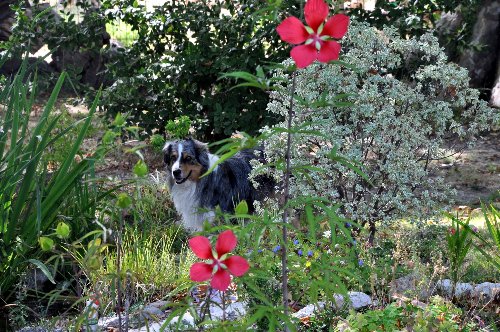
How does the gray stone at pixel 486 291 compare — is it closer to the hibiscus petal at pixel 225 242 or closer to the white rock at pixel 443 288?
the white rock at pixel 443 288

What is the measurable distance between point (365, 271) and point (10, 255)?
2078mm

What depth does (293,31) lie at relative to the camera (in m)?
2.98

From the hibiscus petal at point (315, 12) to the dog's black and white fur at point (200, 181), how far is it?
3622 millimetres

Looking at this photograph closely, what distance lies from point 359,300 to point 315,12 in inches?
90.4

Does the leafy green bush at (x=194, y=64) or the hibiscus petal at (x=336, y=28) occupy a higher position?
the hibiscus petal at (x=336, y=28)

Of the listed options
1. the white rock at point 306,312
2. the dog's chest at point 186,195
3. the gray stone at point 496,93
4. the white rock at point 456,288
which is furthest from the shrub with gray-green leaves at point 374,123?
the gray stone at point 496,93

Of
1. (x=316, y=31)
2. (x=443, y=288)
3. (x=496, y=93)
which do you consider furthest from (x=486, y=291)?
(x=496, y=93)

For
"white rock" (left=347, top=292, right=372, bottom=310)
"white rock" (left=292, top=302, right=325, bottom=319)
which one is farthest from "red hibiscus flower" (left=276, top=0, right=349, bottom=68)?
"white rock" (left=347, top=292, right=372, bottom=310)

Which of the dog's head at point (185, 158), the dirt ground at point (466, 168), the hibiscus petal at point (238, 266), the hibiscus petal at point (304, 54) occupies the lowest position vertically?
the dirt ground at point (466, 168)

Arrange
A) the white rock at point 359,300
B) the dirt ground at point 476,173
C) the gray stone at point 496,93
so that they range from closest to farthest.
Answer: the white rock at point 359,300 < the dirt ground at point 476,173 < the gray stone at point 496,93

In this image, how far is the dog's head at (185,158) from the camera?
663 centimetres

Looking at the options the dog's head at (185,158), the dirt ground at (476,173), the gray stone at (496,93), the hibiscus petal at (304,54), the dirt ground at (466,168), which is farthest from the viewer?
the gray stone at (496,93)

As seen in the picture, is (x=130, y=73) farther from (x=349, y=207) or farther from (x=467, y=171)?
(x=349, y=207)

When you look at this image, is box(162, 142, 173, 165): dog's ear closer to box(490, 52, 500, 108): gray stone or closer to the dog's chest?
the dog's chest
